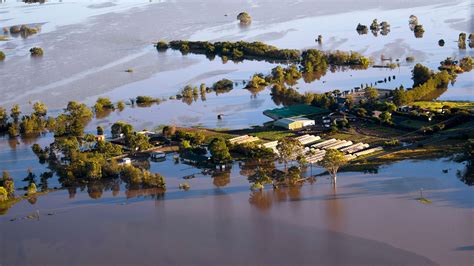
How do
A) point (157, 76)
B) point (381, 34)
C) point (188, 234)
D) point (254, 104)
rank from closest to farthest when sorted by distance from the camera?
point (188, 234) → point (254, 104) → point (157, 76) → point (381, 34)

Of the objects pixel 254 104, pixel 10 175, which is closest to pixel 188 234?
pixel 10 175

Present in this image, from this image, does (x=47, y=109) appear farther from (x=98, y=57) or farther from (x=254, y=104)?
(x=98, y=57)

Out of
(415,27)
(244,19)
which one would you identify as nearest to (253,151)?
(415,27)

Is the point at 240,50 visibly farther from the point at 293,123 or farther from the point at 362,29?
the point at 293,123

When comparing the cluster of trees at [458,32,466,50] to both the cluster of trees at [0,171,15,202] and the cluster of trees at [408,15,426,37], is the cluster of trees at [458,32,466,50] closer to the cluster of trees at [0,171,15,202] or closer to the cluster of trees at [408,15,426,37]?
the cluster of trees at [408,15,426,37]

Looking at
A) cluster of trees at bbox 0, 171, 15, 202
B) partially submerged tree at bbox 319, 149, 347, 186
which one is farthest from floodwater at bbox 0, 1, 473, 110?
partially submerged tree at bbox 319, 149, 347, 186

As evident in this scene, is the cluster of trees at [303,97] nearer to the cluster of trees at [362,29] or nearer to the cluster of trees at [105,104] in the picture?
the cluster of trees at [105,104]
